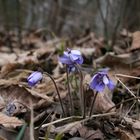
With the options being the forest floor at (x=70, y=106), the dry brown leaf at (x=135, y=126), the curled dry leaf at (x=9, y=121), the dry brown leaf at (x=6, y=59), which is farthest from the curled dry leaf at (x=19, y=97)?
the dry brown leaf at (x=6, y=59)

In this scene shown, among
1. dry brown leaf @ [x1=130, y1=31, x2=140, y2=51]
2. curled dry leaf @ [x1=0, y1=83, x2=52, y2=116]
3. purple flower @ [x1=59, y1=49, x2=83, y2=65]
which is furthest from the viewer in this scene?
dry brown leaf @ [x1=130, y1=31, x2=140, y2=51]

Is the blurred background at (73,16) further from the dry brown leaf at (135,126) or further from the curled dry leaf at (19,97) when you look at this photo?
the dry brown leaf at (135,126)

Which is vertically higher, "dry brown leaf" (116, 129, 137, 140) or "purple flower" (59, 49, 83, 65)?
"purple flower" (59, 49, 83, 65)

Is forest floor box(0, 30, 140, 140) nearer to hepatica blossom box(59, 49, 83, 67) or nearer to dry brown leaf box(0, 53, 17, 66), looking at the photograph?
hepatica blossom box(59, 49, 83, 67)

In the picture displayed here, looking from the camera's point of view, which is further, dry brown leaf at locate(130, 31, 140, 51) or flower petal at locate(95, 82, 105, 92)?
dry brown leaf at locate(130, 31, 140, 51)

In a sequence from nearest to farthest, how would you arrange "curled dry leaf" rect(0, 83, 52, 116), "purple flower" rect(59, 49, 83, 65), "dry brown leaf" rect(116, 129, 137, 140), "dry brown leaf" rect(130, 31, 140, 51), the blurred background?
1. "dry brown leaf" rect(116, 129, 137, 140)
2. "purple flower" rect(59, 49, 83, 65)
3. "curled dry leaf" rect(0, 83, 52, 116)
4. "dry brown leaf" rect(130, 31, 140, 51)
5. the blurred background

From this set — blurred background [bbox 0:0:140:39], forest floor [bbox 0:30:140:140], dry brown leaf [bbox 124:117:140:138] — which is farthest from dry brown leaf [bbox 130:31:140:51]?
dry brown leaf [bbox 124:117:140:138]

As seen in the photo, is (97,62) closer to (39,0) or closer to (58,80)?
(58,80)
